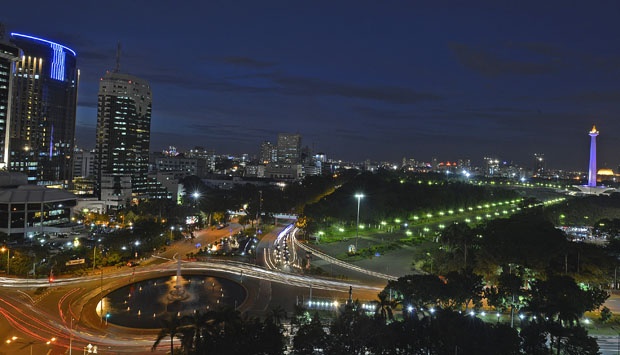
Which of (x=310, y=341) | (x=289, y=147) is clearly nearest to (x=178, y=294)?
(x=310, y=341)

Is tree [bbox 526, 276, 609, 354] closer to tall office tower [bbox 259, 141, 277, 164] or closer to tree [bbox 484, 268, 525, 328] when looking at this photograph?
tree [bbox 484, 268, 525, 328]

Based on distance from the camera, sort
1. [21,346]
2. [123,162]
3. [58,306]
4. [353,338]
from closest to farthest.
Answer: [353,338] < [21,346] < [58,306] < [123,162]

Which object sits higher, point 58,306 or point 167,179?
point 167,179

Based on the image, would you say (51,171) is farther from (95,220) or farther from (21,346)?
(21,346)

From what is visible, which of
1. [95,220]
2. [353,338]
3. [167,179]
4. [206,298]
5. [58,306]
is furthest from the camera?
[167,179]

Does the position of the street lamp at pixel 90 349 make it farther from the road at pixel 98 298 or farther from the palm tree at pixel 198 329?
the palm tree at pixel 198 329

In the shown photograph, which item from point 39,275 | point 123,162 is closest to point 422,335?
point 39,275

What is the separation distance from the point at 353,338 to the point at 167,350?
6674 mm

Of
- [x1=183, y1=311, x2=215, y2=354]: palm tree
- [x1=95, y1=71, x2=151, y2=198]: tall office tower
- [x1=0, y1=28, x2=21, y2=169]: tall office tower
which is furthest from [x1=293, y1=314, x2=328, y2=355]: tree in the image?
[x1=95, y1=71, x2=151, y2=198]: tall office tower

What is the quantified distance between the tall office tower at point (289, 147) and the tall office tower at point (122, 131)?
101160 millimetres

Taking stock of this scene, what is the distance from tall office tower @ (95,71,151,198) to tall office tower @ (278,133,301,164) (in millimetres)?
101160

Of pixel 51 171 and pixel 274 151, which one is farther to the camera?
pixel 274 151

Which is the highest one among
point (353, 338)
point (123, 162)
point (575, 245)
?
point (123, 162)

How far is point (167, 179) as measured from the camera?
61.8 m
